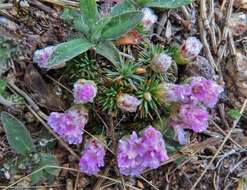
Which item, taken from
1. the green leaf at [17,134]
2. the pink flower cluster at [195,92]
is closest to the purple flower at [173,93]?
the pink flower cluster at [195,92]

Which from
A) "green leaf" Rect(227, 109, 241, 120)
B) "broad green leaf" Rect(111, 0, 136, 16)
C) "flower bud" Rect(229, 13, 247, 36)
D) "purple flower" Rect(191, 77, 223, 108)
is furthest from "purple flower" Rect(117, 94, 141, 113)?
"flower bud" Rect(229, 13, 247, 36)

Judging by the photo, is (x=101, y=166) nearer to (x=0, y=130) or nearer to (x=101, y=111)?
(x=101, y=111)

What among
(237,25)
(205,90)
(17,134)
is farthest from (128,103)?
(237,25)

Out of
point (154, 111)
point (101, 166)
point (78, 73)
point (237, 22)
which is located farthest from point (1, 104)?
point (237, 22)

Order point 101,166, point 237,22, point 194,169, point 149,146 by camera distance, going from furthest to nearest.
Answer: point 237,22 → point 194,169 → point 101,166 → point 149,146

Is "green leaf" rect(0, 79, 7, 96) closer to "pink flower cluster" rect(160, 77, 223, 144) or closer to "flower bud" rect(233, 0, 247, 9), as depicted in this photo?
"pink flower cluster" rect(160, 77, 223, 144)
